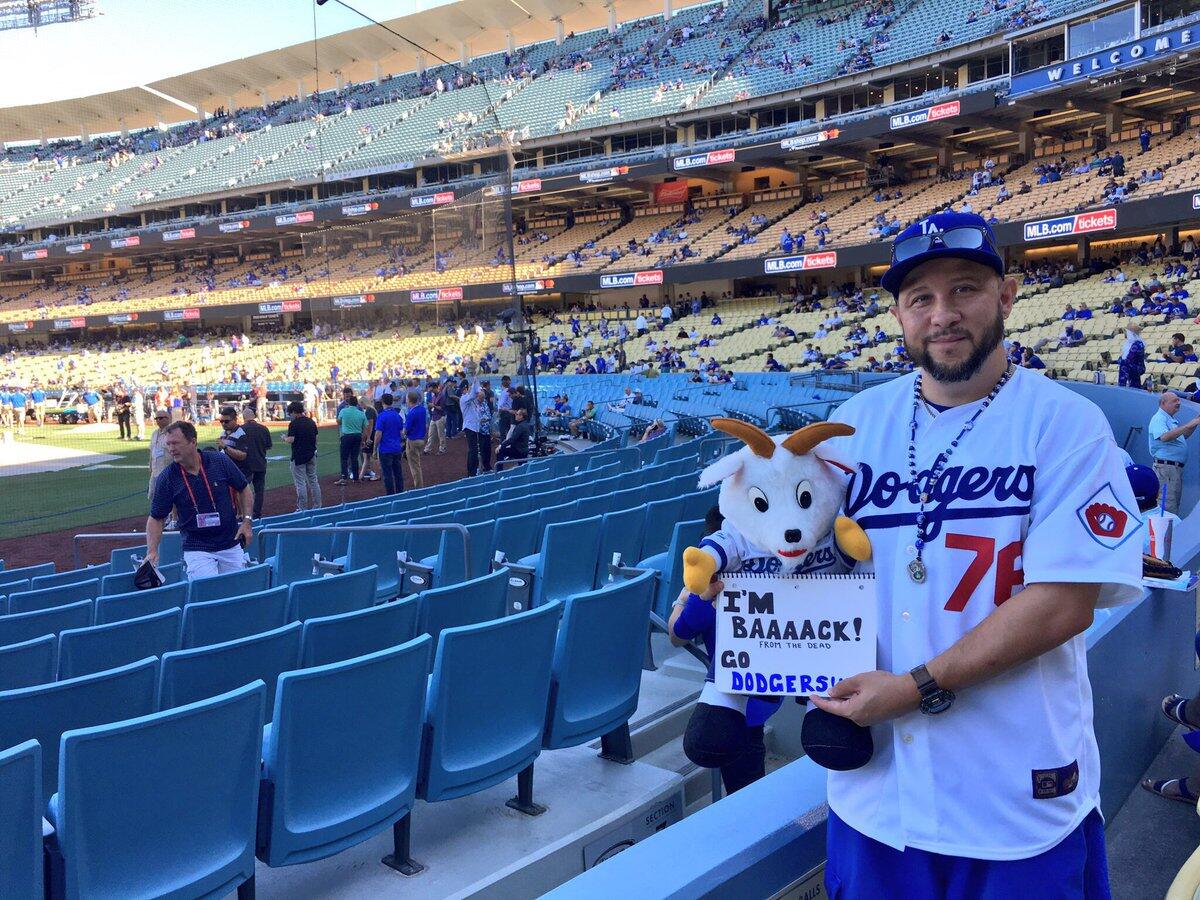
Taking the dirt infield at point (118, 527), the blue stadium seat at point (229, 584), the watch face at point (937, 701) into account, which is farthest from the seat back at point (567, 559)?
the dirt infield at point (118, 527)

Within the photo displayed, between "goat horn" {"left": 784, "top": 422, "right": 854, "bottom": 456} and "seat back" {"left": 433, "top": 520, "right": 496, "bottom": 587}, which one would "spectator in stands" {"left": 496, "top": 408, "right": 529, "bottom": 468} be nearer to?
"seat back" {"left": 433, "top": 520, "right": 496, "bottom": 587}

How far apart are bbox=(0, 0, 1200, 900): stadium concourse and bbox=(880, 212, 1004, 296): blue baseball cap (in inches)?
12.1

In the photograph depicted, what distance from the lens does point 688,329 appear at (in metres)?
34.7

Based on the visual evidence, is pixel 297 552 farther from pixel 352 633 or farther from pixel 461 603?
pixel 352 633

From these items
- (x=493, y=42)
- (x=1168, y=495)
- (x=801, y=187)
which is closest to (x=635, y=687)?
(x=1168, y=495)

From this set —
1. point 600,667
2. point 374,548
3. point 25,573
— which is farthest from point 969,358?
point 25,573

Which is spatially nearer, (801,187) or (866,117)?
(866,117)

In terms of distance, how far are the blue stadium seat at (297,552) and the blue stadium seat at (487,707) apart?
4.58 meters

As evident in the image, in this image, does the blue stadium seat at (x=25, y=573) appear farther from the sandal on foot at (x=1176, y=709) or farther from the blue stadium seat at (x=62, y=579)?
the sandal on foot at (x=1176, y=709)

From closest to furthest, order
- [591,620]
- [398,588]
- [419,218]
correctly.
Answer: [591,620], [398,588], [419,218]

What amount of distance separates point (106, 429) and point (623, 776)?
107 feet

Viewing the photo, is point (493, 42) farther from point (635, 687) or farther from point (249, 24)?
point (635, 687)

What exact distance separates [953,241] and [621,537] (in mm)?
4699

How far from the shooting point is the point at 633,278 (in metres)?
37.0
